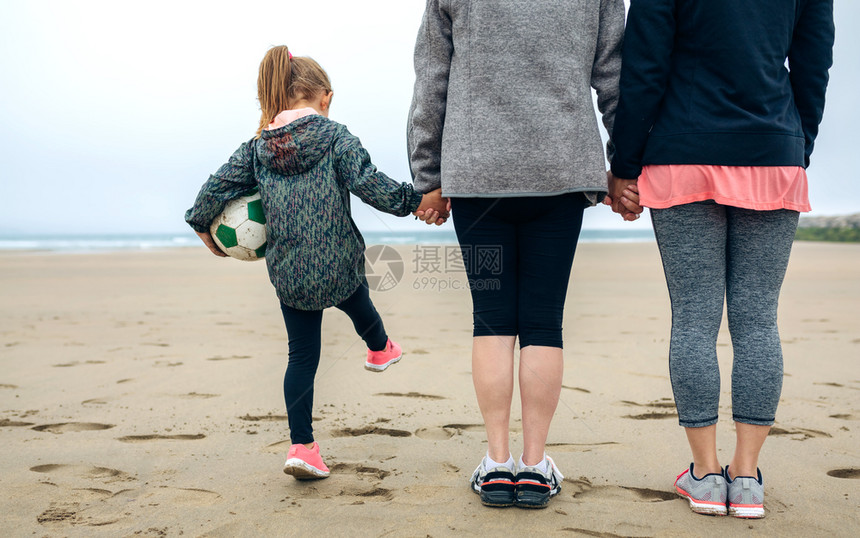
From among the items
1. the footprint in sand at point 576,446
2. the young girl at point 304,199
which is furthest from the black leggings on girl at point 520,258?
the footprint in sand at point 576,446

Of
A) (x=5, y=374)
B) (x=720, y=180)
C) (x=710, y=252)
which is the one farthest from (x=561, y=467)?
(x=5, y=374)

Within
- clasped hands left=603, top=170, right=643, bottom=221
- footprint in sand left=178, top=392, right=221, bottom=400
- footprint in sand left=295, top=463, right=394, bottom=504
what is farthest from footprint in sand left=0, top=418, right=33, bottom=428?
clasped hands left=603, top=170, right=643, bottom=221

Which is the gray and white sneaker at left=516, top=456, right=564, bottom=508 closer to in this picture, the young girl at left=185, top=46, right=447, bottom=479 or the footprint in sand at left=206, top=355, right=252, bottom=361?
the young girl at left=185, top=46, right=447, bottom=479

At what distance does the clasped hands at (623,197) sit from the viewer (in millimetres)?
2088

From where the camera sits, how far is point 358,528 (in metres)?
1.78

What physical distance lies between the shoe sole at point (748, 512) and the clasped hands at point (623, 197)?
97 cm

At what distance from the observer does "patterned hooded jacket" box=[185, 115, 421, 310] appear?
221 cm

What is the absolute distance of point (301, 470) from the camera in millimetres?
2127

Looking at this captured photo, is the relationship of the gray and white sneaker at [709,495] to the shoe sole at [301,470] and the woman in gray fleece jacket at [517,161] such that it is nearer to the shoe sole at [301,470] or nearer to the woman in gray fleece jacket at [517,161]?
the woman in gray fleece jacket at [517,161]

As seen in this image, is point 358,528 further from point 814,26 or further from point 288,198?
point 814,26

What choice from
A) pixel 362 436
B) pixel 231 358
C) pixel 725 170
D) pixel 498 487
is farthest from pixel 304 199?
pixel 231 358

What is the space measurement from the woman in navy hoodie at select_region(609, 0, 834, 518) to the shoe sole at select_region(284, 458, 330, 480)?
1.23 m

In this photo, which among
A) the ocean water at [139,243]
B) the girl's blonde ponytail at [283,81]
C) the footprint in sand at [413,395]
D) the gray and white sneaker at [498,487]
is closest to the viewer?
the gray and white sneaker at [498,487]

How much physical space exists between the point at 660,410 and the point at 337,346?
244 cm
